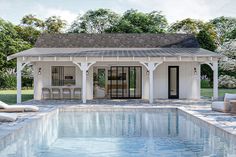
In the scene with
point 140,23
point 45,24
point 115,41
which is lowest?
point 115,41

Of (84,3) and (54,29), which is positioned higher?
(84,3)

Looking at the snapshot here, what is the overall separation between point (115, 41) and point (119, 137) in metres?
15.3

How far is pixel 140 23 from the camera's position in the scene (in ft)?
142

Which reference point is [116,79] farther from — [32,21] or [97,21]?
[32,21]

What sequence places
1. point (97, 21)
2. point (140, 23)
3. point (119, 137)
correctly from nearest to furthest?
1. point (119, 137)
2. point (140, 23)
3. point (97, 21)

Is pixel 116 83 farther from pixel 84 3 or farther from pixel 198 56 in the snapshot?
pixel 84 3

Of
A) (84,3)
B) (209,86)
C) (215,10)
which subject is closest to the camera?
(209,86)

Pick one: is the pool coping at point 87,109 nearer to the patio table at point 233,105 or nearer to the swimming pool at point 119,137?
the swimming pool at point 119,137

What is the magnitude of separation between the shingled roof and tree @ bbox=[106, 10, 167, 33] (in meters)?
16.0

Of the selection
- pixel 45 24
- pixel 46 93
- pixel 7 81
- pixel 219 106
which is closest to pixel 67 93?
pixel 46 93

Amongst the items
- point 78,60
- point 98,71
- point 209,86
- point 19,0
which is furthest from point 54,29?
point 78,60

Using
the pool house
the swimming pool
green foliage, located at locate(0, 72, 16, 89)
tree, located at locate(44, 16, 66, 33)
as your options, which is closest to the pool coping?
the swimming pool

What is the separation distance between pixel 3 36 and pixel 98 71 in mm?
19115

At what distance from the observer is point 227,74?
36406mm
